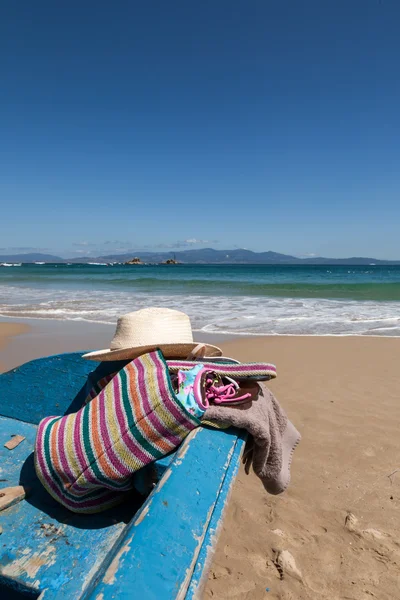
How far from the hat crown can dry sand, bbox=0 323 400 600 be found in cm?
139

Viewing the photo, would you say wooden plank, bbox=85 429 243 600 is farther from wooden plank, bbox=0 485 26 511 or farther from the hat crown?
wooden plank, bbox=0 485 26 511

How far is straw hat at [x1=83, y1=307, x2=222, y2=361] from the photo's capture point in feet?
6.15

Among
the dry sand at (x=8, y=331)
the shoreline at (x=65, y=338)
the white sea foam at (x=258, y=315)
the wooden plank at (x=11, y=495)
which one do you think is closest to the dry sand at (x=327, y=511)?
the wooden plank at (x=11, y=495)

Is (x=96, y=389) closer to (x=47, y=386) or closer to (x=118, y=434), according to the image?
(x=47, y=386)

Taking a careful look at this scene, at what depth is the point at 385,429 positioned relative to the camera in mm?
3973

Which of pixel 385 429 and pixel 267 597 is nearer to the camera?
pixel 267 597

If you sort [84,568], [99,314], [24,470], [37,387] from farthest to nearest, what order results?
[99,314] → [37,387] → [24,470] → [84,568]

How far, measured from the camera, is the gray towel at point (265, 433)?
58.8 inches

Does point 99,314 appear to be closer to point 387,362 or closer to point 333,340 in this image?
point 333,340

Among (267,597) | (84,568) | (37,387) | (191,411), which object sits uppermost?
(191,411)

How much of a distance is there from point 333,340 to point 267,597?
6.38m

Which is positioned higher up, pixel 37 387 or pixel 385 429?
pixel 37 387

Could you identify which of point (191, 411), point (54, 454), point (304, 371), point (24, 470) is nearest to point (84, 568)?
point (54, 454)

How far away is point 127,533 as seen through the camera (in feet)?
3.29
